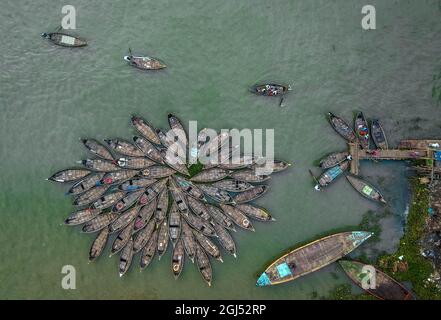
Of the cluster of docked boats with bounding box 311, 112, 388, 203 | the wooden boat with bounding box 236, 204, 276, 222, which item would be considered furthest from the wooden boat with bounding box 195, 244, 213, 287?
the cluster of docked boats with bounding box 311, 112, 388, 203

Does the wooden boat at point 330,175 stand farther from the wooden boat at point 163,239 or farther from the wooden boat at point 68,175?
the wooden boat at point 68,175

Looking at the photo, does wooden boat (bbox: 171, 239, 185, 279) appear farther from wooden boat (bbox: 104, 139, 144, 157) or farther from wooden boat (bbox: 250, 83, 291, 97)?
wooden boat (bbox: 250, 83, 291, 97)

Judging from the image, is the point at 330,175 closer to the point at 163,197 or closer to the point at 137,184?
the point at 163,197

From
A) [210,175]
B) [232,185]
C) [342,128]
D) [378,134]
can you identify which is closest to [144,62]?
[210,175]

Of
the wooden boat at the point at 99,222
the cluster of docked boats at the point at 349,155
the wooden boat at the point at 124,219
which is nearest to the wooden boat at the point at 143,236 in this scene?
the wooden boat at the point at 124,219

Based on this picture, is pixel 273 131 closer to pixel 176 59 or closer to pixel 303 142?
pixel 303 142

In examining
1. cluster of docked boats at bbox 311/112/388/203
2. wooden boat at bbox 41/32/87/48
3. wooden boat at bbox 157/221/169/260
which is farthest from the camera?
wooden boat at bbox 41/32/87/48
